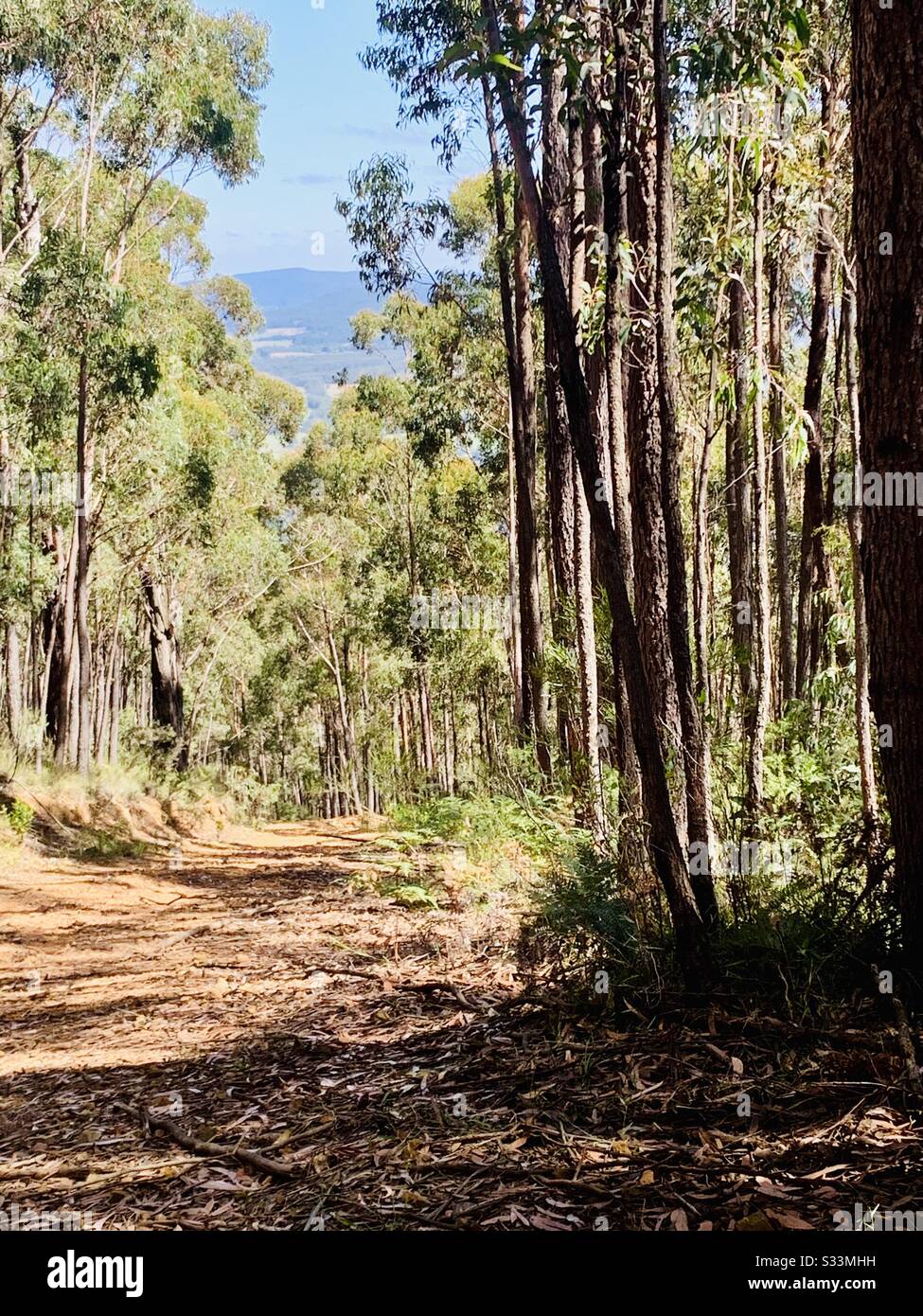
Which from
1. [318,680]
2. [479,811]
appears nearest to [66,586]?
[479,811]

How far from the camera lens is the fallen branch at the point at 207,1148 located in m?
2.87

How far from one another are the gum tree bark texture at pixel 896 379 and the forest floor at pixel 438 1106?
2.35 feet

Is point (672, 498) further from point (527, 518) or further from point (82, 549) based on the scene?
point (82, 549)

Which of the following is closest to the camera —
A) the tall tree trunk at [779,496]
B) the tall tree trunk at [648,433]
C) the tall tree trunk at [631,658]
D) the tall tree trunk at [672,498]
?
the tall tree trunk at [631,658]

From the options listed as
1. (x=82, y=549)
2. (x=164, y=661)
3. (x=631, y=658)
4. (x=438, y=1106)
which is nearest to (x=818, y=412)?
(x=631, y=658)

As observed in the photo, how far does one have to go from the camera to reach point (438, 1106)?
10.5 ft

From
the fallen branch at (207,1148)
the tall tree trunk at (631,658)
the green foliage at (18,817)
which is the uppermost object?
the tall tree trunk at (631,658)

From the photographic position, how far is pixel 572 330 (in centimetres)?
349

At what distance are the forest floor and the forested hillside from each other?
0.25 metres

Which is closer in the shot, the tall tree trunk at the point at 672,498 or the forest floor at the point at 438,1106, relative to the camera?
the forest floor at the point at 438,1106

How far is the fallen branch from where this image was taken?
2.87m

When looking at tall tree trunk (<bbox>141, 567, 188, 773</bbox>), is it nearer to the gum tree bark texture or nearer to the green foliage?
the green foliage

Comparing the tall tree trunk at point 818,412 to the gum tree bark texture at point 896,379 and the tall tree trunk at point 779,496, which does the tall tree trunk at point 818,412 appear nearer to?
the tall tree trunk at point 779,496

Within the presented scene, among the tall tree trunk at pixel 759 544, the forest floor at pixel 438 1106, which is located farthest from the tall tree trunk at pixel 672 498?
the tall tree trunk at pixel 759 544
